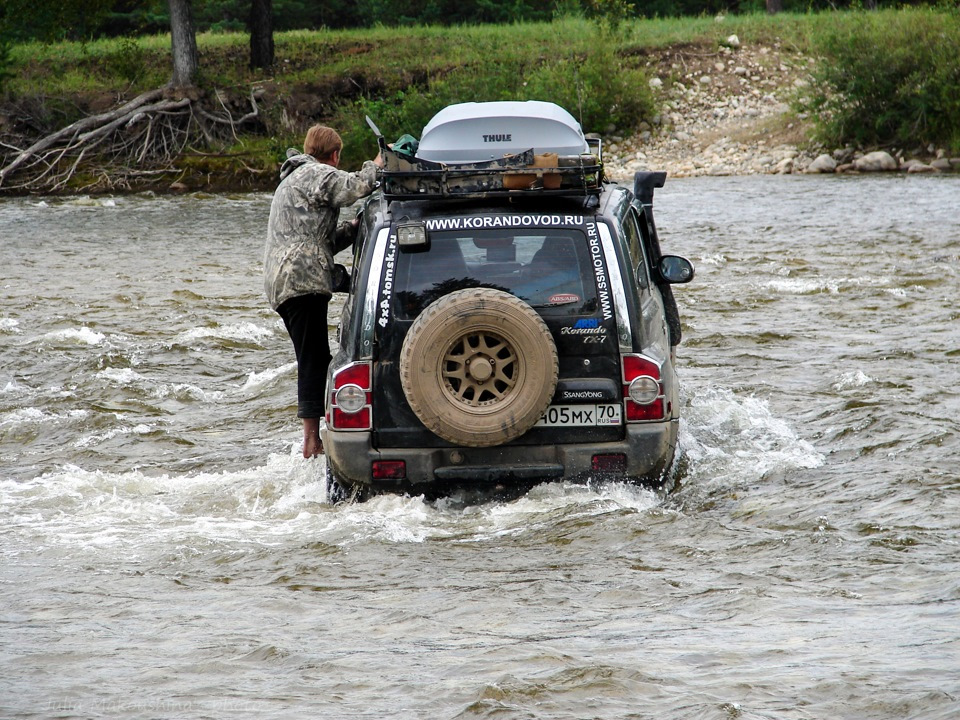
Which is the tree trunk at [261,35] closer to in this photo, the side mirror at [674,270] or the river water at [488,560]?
the river water at [488,560]

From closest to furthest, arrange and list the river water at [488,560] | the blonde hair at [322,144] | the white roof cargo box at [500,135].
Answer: the river water at [488,560] → the blonde hair at [322,144] → the white roof cargo box at [500,135]

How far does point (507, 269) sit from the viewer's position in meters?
6.53

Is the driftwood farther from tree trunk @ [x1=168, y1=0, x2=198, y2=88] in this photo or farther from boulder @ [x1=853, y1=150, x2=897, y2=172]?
boulder @ [x1=853, y1=150, x2=897, y2=172]

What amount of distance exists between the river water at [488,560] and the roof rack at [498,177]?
1.60 metres

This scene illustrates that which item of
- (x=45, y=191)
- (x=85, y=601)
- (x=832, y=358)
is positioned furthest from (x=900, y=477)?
(x=45, y=191)

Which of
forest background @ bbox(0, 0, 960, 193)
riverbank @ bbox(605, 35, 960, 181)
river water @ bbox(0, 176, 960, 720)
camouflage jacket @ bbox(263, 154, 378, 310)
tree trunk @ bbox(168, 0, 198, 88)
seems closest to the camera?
river water @ bbox(0, 176, 960, 720)

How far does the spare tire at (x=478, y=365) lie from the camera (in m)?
6.17

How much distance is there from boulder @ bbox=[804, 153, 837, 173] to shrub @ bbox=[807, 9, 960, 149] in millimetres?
1278

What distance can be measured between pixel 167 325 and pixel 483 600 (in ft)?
30.3

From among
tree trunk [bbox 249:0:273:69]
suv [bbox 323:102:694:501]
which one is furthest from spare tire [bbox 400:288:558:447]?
tree trunk [bbox 249:0:273:69]

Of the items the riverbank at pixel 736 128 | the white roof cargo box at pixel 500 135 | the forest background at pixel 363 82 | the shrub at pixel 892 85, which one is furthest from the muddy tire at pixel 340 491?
the shrub at pixel 892 85

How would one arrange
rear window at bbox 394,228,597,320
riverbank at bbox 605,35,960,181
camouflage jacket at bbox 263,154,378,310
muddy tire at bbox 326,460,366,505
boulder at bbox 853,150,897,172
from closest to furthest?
rear window at bbox 394,228,597,320, muddy tire at bbox 326,460,366,505, camouflage jacket at bbox 263,154,378,310, boulder at bbox 853,150,897,172, riverbank at bbox 605,35,960,181

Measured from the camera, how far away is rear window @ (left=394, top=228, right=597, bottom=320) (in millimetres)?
6461

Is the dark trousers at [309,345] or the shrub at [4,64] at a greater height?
the shrub at [4,64]
